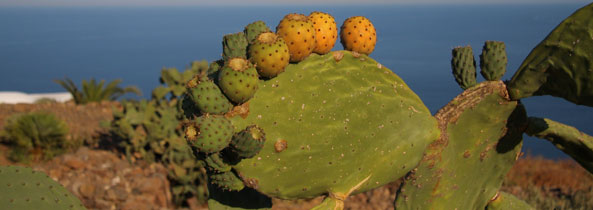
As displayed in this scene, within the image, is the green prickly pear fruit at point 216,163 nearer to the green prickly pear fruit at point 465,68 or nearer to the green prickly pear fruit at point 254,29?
the green prickly pear fruit at point 254,29

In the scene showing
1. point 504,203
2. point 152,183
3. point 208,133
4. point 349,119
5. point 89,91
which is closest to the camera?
point 208,133

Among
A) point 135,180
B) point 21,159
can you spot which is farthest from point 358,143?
point 21,159

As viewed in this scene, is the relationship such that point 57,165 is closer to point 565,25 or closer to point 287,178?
point 287,178

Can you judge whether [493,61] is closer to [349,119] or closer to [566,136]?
[566,136]

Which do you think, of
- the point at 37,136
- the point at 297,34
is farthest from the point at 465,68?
the point at 37,136

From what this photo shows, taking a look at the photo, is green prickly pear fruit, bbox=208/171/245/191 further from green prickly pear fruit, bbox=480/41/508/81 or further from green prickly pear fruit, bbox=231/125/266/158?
green prickly pear fruit, bbox=480/41/508/81
